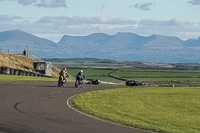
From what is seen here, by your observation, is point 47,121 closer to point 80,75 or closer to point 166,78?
point 80,75

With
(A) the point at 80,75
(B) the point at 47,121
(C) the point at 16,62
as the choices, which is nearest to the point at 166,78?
(C) the point at 16,62

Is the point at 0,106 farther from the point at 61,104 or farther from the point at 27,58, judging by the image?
the point at 27,58

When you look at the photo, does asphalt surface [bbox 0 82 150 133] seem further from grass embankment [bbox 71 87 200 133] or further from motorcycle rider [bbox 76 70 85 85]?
motorcycle rider [bbox 76 70 85 85]

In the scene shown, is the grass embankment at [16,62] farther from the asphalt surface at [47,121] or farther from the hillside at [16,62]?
the asphalt surface at [47,121]

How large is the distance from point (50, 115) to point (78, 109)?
145 inches

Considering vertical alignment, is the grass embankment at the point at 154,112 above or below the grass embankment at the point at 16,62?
below

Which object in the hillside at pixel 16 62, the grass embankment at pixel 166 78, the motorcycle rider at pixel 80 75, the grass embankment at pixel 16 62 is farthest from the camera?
the grass embankment at pixel 166 78

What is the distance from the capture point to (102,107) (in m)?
25.7

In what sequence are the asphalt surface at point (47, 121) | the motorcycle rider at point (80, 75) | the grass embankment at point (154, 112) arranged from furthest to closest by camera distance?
the motorcycle rider at point (80, 75) → the grass embankment at point (154, 112) → the asphalt surface at point (47, 121)

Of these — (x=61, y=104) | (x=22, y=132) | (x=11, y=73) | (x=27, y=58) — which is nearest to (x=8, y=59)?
(x=27, y=58)

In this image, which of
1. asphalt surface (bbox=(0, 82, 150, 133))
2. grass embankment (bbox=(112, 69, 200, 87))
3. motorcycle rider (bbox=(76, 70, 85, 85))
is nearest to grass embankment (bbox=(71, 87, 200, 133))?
asphalt surface (bbox=(0, 82, 150, 133))

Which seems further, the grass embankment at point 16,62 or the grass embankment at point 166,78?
the grass embankment at point 166,78

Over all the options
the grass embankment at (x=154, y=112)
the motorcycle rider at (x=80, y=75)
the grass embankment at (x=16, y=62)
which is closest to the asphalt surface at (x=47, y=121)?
the grass embankment at (x=154, y=112)

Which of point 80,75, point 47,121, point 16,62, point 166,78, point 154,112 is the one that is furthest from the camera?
point 166,78
